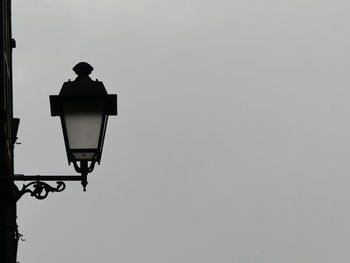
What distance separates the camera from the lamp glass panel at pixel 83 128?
857 cm

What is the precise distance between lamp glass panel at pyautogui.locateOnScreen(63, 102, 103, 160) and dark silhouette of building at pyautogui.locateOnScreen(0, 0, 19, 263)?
0.54 meters

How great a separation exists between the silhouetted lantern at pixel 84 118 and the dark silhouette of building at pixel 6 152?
53 centimetres

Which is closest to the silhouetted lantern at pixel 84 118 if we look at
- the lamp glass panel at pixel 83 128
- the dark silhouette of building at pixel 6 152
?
the lamp glass panel at pixel 83 128

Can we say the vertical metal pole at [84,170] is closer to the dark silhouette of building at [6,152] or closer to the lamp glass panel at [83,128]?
the lamp glass panel at [83,128]

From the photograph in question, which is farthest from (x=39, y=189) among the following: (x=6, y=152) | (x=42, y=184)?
(x=6, y=152)

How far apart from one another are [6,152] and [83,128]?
30.2ft

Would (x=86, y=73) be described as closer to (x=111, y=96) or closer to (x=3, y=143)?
(x=111, y=96)

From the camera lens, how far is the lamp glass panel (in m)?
8.57

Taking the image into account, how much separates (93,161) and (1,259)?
5.17m

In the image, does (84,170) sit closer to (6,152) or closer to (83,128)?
(83,128)

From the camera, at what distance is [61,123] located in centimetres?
862

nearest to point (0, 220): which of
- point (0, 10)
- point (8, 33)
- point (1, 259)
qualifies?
point (1, 259)

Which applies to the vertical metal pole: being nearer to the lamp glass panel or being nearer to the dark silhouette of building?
the lamp glass panel

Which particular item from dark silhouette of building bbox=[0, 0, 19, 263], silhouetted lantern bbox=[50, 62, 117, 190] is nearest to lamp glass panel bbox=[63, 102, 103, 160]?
silhouetted lantern bbox=[50, 62, 117, 190]
